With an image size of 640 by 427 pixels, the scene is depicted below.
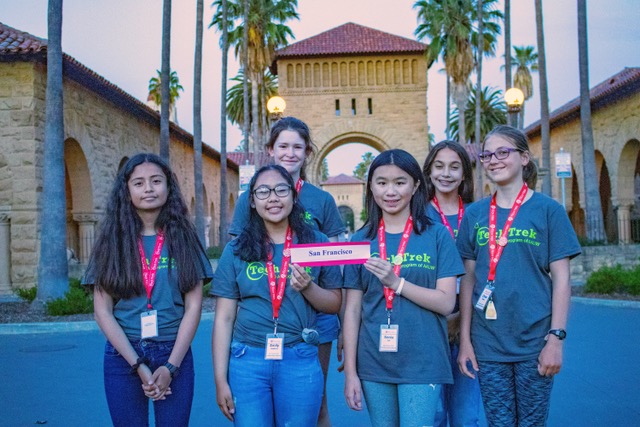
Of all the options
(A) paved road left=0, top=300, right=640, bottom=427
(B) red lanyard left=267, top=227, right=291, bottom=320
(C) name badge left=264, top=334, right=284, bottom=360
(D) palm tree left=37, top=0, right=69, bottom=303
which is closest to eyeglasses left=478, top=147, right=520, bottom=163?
(B) red lanyard left=267, top=227, right=291, bottom=320

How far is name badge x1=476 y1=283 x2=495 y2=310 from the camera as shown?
3395 mm

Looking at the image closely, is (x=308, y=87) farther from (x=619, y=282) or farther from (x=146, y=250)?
(x=146, y=250)

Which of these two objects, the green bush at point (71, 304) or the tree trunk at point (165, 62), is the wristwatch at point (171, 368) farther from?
the tree trunk at point (165, 62)

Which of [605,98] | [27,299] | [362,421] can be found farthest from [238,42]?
[362,421]

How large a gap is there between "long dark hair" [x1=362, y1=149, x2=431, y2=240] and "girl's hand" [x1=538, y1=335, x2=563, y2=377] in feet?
2.92

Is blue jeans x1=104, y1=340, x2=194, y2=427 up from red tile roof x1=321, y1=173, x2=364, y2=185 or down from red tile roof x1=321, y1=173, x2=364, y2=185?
down

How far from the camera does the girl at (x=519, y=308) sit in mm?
3332

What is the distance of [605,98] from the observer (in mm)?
23156

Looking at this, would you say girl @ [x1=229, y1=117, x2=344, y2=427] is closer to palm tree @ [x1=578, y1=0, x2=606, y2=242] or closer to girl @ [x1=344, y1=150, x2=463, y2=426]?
girl @ [x1=344, y1=150, x2=463, y2=426]

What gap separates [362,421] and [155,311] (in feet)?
8.72

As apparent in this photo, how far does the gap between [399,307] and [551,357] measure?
827 mm

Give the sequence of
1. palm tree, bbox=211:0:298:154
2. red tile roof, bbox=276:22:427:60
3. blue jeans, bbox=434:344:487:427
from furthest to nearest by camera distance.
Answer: red tile roof, bbox=276:22:427:60 < palm tree, bbox=211:0:298:154 < blue jeans, bbox=434:344:487:427

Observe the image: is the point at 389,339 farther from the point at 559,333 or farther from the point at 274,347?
the point at 559,333

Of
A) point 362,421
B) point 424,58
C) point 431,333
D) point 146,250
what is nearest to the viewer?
point 431,333
